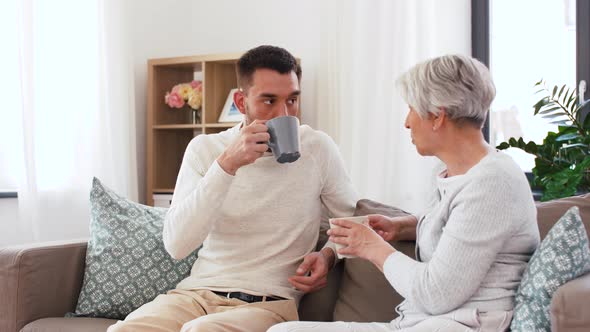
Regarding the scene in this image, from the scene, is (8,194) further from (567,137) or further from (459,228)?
(459,228)

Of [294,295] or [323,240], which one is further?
[323,240]

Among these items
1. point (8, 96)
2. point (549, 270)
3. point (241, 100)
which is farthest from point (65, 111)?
point (549, 270)

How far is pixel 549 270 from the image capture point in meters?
1.46

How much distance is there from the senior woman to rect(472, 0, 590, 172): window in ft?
7.66

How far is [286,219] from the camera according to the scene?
2068 mm

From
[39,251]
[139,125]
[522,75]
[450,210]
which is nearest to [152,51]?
[139,125]

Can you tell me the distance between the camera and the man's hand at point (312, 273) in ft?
6.37

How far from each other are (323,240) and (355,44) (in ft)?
6.57

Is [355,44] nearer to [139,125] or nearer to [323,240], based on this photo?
[139,125]

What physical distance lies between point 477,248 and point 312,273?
0.61 m

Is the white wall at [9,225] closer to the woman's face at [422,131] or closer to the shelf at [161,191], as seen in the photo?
the shelf at [161,191]

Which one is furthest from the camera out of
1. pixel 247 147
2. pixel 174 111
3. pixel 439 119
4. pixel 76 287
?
pixel 174 111

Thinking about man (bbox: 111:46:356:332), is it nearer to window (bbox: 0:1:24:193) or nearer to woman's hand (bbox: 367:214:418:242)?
woman's hand (bbox: 367:214:418:242)

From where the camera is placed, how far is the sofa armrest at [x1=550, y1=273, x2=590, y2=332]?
4.48 feet
